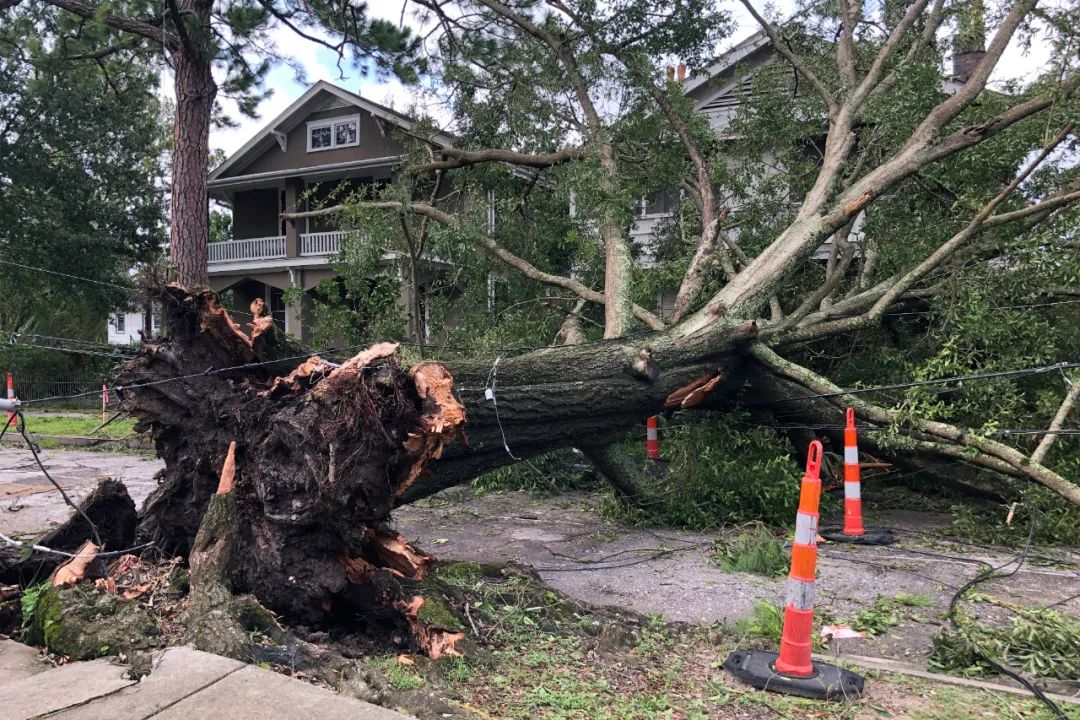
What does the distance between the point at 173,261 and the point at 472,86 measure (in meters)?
A: 4.19

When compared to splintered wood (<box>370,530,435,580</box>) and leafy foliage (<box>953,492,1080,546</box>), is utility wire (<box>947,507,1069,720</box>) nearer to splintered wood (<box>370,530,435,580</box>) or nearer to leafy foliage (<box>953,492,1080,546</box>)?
leafy foliage (<box>953,492,1080,546</box>)

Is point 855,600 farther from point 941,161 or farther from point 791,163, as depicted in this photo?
point 791,163

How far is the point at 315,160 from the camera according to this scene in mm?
20219

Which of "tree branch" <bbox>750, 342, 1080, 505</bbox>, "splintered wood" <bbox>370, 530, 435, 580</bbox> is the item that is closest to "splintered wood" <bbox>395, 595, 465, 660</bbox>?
"splintered wood" <bbox>370, 530, 435, 580</bbox>

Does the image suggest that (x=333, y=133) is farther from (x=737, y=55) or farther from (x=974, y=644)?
(x=974, y=644)

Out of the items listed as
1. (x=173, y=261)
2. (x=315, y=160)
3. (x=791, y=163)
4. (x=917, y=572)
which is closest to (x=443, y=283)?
(x=173, y=261)

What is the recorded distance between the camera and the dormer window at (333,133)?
1986cm

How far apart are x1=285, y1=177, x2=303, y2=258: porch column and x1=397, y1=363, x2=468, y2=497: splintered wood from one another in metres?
17.7

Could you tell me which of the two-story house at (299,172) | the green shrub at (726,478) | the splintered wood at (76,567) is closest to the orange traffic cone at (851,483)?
the green shrub at (726,478)

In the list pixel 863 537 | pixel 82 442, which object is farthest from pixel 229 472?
pixel 82 442

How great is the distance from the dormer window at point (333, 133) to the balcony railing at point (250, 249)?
8.95ft

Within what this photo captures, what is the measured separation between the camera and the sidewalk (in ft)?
8.18

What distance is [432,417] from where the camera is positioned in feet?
11.8

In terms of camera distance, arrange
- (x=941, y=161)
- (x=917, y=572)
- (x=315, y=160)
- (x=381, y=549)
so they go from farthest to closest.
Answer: (x=315, y=160) < (x=941, y=161) < (x=917, y=572) < (x=381, y=549)
